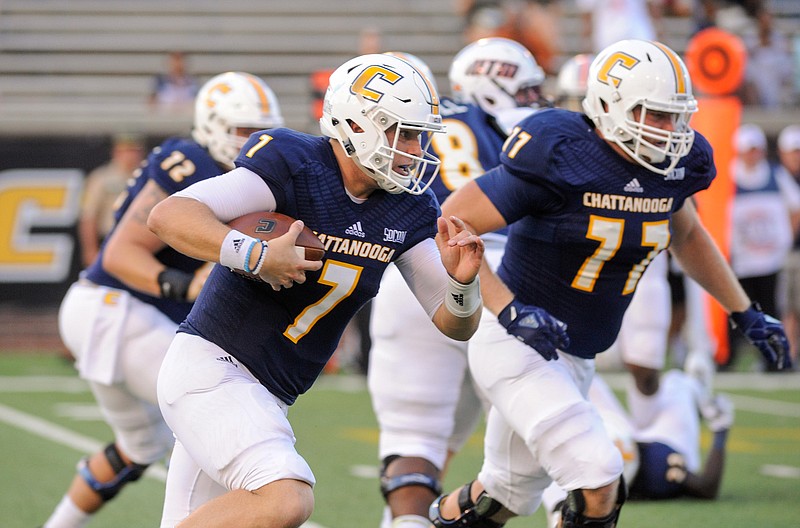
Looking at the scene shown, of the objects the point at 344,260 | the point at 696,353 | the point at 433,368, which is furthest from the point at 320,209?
the point at 696,353

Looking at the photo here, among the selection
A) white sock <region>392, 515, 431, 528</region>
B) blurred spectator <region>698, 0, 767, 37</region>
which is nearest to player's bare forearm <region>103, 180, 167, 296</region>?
white sock <region>392, 515, 431, 528</region>

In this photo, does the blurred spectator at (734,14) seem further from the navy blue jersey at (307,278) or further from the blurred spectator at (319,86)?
the navy blue jersey at (307,278)

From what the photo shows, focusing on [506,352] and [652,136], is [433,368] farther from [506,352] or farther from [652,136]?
[652,136]

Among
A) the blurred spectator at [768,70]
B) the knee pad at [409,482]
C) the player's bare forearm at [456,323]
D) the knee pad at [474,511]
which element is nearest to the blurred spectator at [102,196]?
the blurred spectator at [768,70]

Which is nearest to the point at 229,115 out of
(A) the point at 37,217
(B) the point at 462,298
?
(B) the point at 462,298

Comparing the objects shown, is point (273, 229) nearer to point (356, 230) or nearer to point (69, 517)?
point (356, 230)

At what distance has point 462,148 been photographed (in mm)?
5527

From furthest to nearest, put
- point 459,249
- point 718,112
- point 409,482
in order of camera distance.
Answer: point 718,112 < point 409,482 < point 459,249

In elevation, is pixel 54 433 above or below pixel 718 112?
below

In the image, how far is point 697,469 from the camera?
693 cm

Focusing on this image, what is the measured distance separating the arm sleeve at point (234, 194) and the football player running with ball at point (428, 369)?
1.51 meters

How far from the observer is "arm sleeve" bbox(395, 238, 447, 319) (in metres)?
4.04

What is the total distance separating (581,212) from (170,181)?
1789mm

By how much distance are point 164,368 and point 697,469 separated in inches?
152
